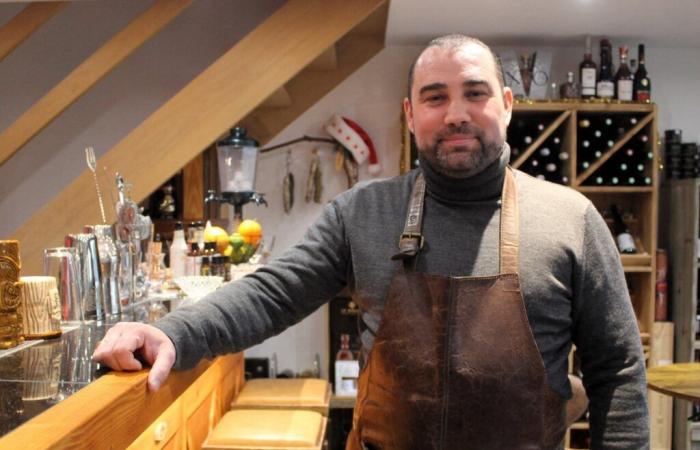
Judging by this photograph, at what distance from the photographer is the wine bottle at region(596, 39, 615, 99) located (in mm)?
4051

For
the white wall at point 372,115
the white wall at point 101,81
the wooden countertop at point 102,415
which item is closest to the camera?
the wooden countertop at point 102,415

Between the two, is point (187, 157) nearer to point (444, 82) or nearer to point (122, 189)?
point (122, 189)

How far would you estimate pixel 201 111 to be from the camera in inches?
122

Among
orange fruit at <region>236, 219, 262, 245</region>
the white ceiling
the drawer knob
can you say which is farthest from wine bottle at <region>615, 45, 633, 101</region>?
the drawer knob

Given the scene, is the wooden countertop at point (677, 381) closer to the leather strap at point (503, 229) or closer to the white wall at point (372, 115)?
the leather strap at point (503, 229)

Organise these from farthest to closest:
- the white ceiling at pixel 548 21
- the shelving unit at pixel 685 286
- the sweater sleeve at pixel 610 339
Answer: the shelving unit at pixel 685 286, the white ceiling at pixel 548 21, the sweater sleeve at pixel 610 339

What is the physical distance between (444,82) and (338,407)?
9.46 ft

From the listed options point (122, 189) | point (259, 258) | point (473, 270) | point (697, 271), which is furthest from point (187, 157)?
point (697, 271)

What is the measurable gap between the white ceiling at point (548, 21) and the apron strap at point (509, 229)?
7.19 feet

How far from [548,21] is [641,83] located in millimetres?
798

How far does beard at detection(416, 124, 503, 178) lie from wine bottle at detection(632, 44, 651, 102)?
3.05 metres

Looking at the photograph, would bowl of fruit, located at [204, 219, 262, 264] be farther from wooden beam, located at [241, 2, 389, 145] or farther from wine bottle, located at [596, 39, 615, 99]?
wine bottle, located at [596, 39, 615, 99]

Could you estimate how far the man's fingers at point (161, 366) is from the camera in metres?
1.16

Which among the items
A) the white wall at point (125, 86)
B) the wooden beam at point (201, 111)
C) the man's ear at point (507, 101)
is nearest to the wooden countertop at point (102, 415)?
the man's ear at point (507, 101)
